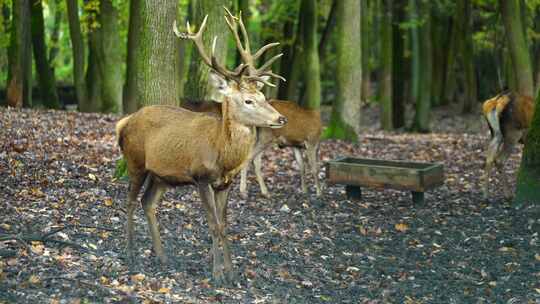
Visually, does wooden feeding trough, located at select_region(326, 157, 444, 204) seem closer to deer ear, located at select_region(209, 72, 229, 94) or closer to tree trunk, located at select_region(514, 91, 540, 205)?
tree trunk, located at select_region(514, 91, 540, 205)

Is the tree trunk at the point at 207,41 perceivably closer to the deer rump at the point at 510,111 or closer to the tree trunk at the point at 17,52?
the deer rump at the point at 510,111

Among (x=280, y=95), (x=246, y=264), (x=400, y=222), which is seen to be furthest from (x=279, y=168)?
(x=280, y=95)

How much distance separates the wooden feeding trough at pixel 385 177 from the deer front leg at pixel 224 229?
3829 mm

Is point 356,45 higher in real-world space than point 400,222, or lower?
higher

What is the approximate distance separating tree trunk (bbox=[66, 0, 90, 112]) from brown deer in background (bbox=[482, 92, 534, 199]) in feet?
36.5

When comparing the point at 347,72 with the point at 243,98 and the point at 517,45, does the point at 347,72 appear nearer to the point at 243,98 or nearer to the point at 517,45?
the point at 517,45

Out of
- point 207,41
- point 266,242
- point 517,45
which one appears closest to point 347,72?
point 517,45

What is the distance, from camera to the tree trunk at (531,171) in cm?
1013

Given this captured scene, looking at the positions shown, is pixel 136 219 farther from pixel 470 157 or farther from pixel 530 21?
pixel 530 21

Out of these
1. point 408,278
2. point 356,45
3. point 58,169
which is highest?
point 356,45

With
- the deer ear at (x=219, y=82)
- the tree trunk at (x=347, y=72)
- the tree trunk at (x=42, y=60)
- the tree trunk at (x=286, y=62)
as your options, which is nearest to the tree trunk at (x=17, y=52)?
the tree trunk at (x=42, y=60)

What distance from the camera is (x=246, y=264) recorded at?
7.86 m

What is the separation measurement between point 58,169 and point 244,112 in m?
4.53

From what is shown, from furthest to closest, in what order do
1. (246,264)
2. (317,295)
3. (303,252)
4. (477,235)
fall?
1. (477,235)
2. (303,252)
3. (246,264)
4. (317,295)
